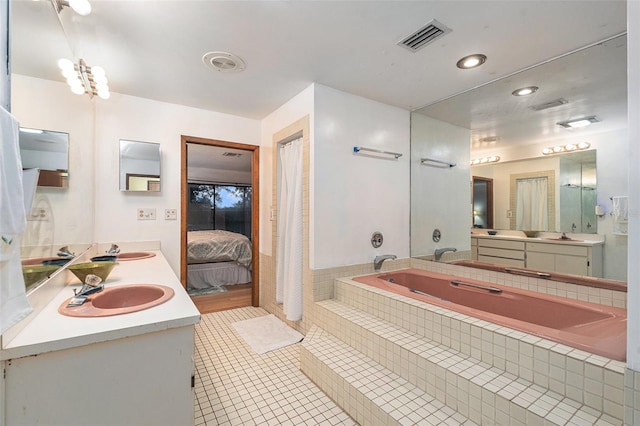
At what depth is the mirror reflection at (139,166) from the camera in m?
2.54

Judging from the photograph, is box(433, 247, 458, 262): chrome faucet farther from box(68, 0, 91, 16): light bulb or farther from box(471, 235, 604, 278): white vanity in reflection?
box(68, 0, 91, 16): light bulb

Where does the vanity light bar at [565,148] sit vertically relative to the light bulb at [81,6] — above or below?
below

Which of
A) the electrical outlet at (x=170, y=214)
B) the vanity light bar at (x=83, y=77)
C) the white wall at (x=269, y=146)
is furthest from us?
the electrical outlet at (x=170, y=214)

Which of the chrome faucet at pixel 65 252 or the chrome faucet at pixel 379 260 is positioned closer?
the chrome faucet at pixel 65 252

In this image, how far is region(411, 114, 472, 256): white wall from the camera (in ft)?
9.75

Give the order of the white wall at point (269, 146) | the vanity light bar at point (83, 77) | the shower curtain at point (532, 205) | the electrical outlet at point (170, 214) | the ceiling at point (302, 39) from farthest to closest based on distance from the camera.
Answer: the electrical outlet at point (170, 214)
the white wall at point (269, 146)
the shower curtain at point (532, 205)
the vanity light bar at point (83, 77)
the ceiling at point (302, 39)

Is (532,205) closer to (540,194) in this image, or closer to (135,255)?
(540,194)

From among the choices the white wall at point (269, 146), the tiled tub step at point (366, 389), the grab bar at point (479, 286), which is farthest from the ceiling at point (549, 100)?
the tiled tub step at point (366, 389)

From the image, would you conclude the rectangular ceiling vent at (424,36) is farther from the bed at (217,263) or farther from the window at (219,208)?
the window at (219,208)

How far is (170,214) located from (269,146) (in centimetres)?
127

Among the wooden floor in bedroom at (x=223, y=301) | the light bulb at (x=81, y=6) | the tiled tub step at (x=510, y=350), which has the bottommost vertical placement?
the wooden floor in bedroom at (x=223, y=301)

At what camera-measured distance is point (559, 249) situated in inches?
83.1

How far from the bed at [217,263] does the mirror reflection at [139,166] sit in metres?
1.51

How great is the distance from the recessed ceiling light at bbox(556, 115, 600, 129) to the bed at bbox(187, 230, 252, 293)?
3881 mm
